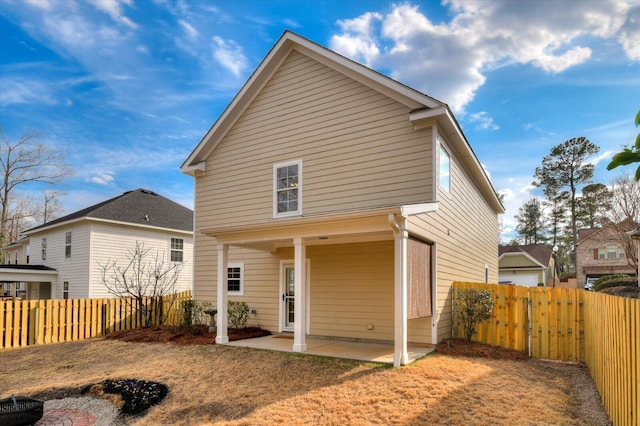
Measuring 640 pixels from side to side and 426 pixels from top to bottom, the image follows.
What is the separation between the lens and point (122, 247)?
20.4 metres

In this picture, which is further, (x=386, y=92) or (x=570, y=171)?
(x=570, y=171)

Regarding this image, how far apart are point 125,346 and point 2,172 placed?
28.7 metres

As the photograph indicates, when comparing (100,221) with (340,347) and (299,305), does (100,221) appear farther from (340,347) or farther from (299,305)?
(340,347)

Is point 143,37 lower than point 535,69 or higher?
higher

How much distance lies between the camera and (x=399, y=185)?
32.4 feet

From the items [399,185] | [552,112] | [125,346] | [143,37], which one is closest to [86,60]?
[143,37]

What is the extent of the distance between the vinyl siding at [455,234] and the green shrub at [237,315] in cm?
575

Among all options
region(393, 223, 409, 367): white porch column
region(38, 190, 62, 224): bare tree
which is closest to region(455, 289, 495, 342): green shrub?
region(393, 223, 409, 367): white porch column

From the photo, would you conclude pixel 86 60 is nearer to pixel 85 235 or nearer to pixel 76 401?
pixel 85 235

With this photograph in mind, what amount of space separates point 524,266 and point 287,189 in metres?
32.4

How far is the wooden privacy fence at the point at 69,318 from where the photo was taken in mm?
11617

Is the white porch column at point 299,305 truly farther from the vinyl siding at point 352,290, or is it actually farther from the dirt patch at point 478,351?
the dirt patch at point 478,351

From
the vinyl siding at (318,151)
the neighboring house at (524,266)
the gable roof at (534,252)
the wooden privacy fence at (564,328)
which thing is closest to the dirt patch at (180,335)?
the vinyl siding at (318,151)

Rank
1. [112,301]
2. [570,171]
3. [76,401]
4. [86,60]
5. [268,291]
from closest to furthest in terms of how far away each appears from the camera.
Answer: [76,401], [268,291], [112,301], [86,60], [570,171]
